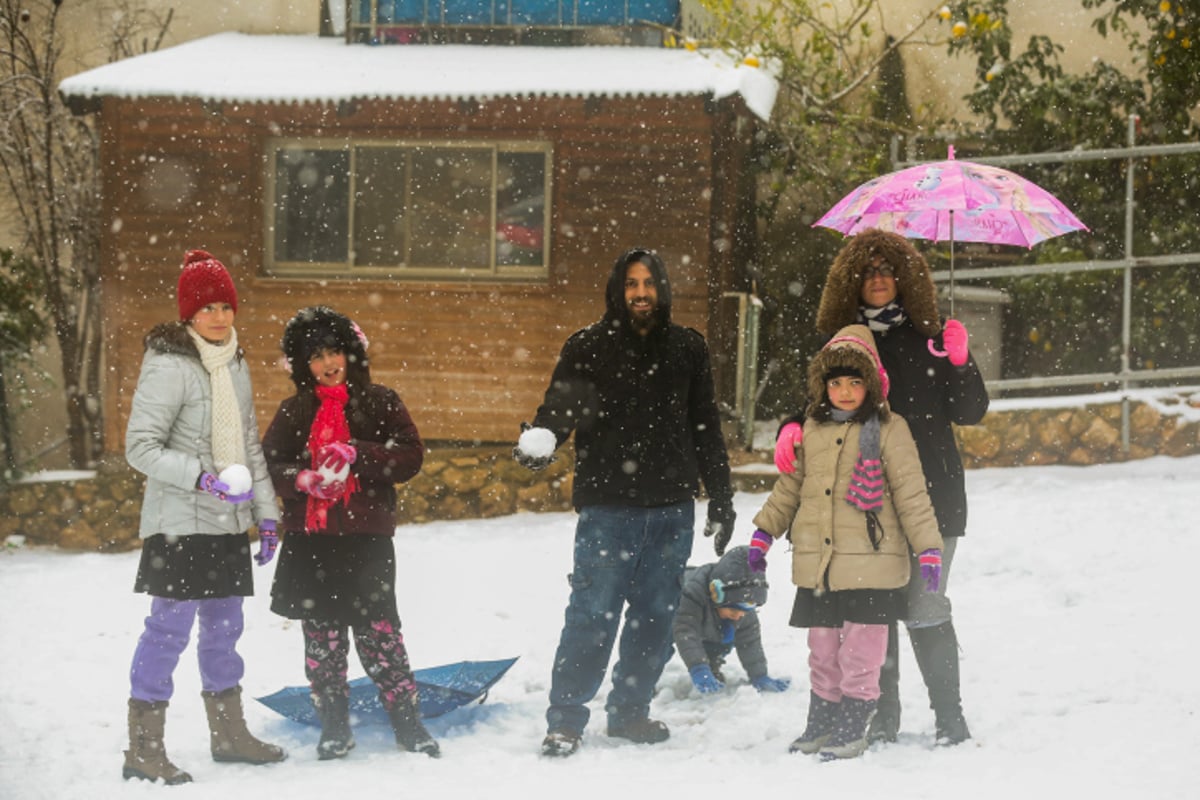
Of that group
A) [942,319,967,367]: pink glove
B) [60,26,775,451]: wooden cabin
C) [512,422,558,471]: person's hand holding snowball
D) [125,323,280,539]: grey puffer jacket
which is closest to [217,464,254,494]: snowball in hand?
[125,323,280,539]: grey puffer jacket

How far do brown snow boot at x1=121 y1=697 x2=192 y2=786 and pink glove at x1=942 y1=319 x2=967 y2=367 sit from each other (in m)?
3.03

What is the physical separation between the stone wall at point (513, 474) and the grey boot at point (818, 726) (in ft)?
18.6

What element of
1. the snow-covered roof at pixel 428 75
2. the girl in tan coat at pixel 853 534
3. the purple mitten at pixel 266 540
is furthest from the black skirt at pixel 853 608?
the snow-covered roof at pixel 428 75

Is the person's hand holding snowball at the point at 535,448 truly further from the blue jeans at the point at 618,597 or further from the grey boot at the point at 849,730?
the grey boot at the point at 849,730

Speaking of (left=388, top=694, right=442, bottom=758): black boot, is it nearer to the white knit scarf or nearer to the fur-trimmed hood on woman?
the white knit scarf

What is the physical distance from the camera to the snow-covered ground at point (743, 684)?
474 centimetres

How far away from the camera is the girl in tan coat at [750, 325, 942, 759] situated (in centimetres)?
482

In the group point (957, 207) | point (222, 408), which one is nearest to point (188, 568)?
point (222, 408)

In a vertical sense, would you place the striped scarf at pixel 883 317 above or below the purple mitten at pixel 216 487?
above

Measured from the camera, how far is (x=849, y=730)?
4.89 metres

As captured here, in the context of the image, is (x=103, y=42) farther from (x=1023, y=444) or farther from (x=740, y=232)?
(x=1023, y=444)

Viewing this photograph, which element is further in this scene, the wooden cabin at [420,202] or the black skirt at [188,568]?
the wooden cabin at [420,202]

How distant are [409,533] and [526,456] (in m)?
5.66

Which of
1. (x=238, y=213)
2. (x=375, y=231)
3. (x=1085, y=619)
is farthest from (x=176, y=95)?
(x=1085, y=619)
